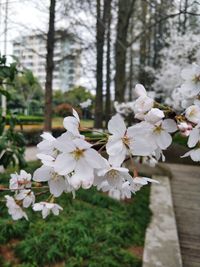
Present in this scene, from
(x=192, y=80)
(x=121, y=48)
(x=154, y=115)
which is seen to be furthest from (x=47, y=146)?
(x=121, y=48)

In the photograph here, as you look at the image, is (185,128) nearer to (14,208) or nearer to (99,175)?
(99,175)

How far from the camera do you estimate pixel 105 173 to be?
1.04m

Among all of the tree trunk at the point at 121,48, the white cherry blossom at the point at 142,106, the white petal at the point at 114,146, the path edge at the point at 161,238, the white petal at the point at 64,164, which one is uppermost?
the tree trunk at the point at 121,48

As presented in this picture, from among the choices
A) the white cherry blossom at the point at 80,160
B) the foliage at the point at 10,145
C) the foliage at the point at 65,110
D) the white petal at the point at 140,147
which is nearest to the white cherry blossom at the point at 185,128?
the white petal at the point at 140,147

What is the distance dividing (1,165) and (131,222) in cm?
238

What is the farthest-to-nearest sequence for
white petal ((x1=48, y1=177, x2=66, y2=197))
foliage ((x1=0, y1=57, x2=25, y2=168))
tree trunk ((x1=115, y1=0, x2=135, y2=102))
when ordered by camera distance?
tree trunk ((x1=115, y1=0, x2=135, y2=102))
foliage ((x1=0, y1=57, x2=25, y2=168))
white petal ((x1=48, y1=177, x2=66, y2=197))

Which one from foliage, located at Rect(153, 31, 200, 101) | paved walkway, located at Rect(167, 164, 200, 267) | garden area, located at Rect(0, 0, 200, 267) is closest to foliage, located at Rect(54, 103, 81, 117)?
garden area, located at Rect(0, 0, 200, 267)

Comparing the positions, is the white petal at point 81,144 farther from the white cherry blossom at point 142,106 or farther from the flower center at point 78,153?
the white cherry blossom at point 142,106

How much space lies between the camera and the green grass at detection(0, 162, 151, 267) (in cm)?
391

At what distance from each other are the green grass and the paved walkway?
22.1 inches

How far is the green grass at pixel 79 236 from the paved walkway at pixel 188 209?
1.85 ft

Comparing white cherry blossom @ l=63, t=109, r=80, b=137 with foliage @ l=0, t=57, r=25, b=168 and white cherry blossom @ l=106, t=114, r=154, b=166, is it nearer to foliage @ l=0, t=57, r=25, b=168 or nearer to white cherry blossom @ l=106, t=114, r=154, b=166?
white cherry blossom @ l=106, t=114, r=154, b=166

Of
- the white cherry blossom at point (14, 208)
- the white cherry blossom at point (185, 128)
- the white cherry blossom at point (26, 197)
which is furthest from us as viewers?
the white cherry blossom at point (14, 208)

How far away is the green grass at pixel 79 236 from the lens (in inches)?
154
